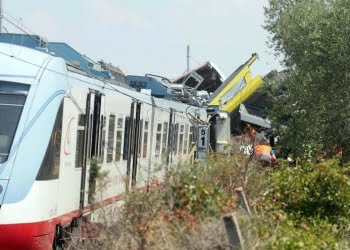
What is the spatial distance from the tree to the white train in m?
4.57

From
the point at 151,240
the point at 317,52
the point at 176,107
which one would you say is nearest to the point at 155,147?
the point at 176,107

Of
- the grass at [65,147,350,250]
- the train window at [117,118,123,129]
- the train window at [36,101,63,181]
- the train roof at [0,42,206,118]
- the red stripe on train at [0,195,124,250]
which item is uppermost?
the train roof at [0,42,206,118]

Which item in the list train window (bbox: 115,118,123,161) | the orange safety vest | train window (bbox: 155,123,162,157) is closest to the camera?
the orange safety vest

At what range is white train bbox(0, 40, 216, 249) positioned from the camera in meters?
7.79

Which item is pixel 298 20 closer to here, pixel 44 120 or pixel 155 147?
pixel 155 147

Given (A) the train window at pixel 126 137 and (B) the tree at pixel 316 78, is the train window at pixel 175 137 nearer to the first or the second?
(B) the tree at pixel 316 78

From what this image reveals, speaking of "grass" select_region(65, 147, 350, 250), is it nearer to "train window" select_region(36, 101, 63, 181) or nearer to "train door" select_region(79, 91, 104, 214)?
"train window" select_region(36, 101, 63, 181)

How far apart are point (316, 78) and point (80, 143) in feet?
21.5

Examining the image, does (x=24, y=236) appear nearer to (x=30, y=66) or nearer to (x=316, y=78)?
(x=30, y=66)

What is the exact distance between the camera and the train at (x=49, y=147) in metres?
7.78

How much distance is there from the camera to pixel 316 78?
14.5m

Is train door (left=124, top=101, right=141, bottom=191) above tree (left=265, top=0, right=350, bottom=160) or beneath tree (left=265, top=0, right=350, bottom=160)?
beneath

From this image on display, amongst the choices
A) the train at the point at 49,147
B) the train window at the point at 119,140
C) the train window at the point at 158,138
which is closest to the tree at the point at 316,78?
the train window at the point at 158,138

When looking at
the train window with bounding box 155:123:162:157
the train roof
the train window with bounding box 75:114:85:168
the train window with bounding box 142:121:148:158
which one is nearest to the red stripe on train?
the train window with bounding box 75:114:85:168
